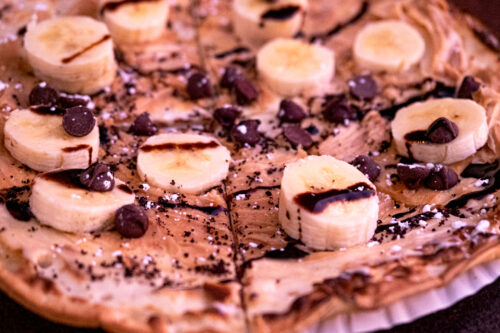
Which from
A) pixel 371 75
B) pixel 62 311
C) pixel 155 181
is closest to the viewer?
pixel 62 311

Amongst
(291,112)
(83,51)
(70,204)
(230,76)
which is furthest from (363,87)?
(70,204)

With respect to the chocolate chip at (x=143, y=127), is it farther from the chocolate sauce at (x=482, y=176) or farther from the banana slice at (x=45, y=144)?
the chocolate sauce at (x=482, y=176)

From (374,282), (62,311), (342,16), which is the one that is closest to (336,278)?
(374,282)

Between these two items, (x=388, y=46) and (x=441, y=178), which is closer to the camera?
(x=441, y=178)

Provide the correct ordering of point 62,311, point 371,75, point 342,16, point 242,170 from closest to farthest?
point 62,311, point 242,170, point 371,75, point 342,16

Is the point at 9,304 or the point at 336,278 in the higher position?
the point at 336,278

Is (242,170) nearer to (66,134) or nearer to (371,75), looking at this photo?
(66,134)

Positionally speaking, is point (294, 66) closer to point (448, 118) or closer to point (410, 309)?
point (448, 118)
